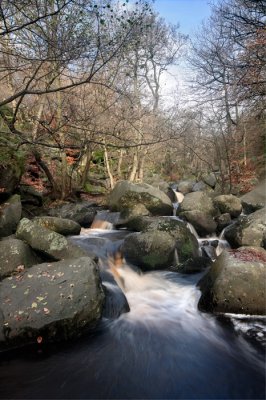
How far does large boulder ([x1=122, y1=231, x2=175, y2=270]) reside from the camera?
6.62m

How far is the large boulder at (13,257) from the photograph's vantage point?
502cm

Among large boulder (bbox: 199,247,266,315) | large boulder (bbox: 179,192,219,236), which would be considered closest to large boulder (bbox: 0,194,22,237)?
large boulder (bbox: 199,247,266,315)

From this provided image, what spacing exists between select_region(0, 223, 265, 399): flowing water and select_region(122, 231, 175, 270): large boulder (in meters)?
1.42

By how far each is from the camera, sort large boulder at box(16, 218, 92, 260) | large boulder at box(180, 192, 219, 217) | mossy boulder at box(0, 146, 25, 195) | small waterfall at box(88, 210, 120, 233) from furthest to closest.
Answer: large boulder at box(180, 192, 219, 217), small waterfall at box(88, 210, 120, 233), mossy boulder at box(0, 146, 25, 195), large boulder at box(16, 218, 92, 260)

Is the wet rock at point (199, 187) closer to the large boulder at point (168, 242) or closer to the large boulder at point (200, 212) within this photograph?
the large boulder at point (200, 212)

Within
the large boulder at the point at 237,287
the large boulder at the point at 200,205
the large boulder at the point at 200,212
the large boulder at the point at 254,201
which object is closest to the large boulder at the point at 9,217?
the large boulder at the point at 237,287

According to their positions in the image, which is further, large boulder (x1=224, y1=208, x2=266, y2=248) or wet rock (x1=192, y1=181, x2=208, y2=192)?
wet rock (x1=192, y1=181, x2=208, y2=192)

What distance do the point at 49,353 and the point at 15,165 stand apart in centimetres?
595

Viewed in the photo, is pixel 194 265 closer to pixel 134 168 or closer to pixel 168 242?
pixel 168 242

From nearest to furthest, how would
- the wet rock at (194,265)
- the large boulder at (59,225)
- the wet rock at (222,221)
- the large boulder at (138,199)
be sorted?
the wet rock at (194,265) → the large boulder at (59,225) → the wet rock at (222,221) → the large boulder at (138,199)

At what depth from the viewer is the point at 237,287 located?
4.66 metres

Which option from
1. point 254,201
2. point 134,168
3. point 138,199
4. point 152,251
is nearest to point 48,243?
point 152,251

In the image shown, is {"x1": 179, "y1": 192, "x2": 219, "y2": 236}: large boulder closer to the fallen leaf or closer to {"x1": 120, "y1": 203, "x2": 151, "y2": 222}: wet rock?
{"x1": 120, "y1": 203, "x2": 151, "y2": 222}: wet rock

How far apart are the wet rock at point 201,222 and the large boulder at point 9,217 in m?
4.95
